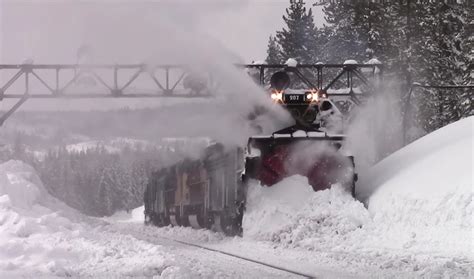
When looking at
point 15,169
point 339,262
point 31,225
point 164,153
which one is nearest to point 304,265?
point 339,262

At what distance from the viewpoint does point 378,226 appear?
15.1 metres

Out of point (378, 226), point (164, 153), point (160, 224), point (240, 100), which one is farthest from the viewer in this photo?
point (160, 224)

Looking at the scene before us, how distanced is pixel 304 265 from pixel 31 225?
556 cm

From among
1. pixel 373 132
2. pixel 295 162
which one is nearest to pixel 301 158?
pixel 295 162

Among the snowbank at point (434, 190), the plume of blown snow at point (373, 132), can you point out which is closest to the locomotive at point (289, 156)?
the plume of blown snow at point (373, 132)

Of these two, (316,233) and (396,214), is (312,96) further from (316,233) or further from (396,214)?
(396,214)

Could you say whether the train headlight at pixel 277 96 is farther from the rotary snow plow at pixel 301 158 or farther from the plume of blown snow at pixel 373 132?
the plume of blown snow at pixel 373 132

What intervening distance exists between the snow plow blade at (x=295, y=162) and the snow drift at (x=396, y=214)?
27cm

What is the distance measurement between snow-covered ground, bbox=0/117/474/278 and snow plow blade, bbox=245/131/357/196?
12.6 inches

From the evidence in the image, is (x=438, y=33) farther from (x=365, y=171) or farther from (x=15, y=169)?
(x=15, y=169)

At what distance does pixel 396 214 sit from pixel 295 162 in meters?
3.18

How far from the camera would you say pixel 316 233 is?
51.0ft

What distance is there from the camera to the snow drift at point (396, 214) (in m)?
→ 12.4

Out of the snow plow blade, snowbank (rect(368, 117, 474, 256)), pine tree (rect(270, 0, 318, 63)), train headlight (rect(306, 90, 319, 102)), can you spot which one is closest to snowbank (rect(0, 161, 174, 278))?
the snow plow blade
